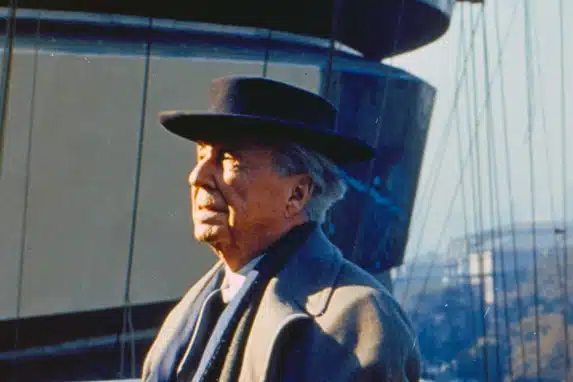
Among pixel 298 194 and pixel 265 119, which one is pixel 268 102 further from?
pixel 298 194

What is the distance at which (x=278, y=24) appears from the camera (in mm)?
11508

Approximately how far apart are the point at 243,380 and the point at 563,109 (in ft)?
17.5

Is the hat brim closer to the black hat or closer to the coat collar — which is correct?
the black hat

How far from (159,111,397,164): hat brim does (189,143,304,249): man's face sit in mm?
23

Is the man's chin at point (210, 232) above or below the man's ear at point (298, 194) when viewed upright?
below

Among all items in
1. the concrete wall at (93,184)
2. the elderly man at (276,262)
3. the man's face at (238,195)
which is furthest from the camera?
the concrete wall at (93,184)

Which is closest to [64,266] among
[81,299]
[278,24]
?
[81,299]

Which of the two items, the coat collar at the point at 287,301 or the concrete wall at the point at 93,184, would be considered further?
the concrete wall at the point at 93,184

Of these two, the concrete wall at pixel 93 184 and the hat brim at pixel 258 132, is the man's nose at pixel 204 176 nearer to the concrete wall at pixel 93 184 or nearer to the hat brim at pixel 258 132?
the hat brim at pixel 258 132

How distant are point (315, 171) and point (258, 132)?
130 millimetres

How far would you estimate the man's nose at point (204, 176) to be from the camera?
5.67ft

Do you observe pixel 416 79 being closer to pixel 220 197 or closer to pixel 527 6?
pixel 527 6

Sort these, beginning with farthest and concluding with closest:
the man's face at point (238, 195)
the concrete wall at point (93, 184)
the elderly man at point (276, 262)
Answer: the concrete wall at point (93, 184)
the man's face at point (238, 195)
the elderly man at point (276, 262)

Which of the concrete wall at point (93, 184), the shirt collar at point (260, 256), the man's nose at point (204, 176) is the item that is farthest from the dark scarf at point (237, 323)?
the concrete wall at point (93, 184)
